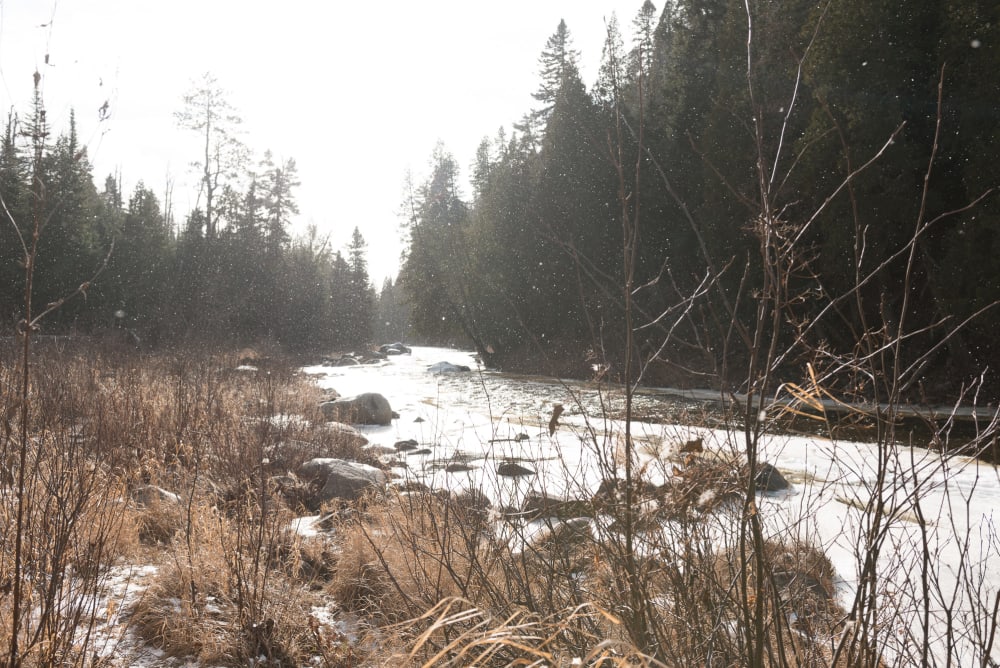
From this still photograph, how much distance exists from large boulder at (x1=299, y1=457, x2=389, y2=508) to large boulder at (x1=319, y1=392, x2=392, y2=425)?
387 centimetres

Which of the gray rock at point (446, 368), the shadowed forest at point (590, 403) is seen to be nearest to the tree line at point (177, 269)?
the shadowed forest at point (590, 403)

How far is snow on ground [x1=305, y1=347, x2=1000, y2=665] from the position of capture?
1834 mm

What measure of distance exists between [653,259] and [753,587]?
16.0m

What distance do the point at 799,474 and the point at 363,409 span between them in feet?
19.9

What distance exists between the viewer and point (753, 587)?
2.22m

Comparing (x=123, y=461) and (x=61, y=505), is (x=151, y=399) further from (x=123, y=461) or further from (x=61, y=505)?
(x=61, y=505)

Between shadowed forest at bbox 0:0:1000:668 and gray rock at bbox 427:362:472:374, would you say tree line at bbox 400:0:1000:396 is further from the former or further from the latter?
gray rock at bbox 427:362:472:374

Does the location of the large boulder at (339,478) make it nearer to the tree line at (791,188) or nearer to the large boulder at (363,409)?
the tree line at (791,188)

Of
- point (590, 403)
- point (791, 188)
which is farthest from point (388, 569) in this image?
point (791, 188)

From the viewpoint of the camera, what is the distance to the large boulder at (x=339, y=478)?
491 centimetres

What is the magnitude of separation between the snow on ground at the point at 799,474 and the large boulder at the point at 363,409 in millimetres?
249

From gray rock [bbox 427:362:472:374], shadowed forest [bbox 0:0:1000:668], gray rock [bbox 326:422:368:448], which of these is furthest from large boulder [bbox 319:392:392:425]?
gray rock [bbox 427:362:472:374]

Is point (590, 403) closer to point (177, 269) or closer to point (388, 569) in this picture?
point (388, 569)

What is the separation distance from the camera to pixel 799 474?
6277 millimetres
